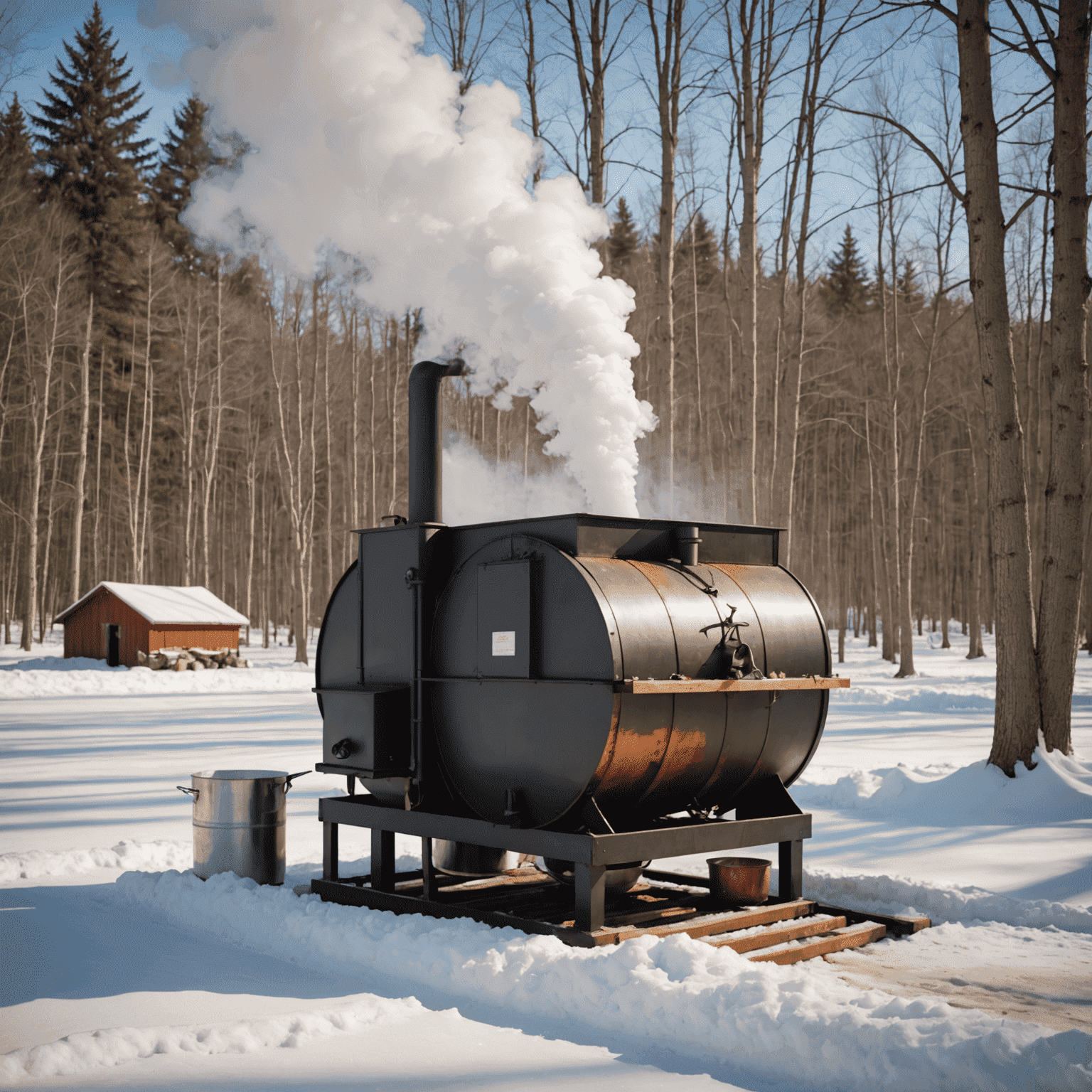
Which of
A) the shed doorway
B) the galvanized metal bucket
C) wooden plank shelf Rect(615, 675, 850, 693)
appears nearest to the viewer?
wooden plank shelf Rect(615, 675, 850, 693)

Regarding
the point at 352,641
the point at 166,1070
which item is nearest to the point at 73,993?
the point at 166,1070

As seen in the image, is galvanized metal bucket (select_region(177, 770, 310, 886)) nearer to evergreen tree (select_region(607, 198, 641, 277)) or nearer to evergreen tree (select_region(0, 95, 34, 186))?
evergreen tree (select_region(0, 95, 34, 186))

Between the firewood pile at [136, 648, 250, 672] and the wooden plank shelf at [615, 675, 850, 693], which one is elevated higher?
the wooden plank shelf at [615, 675, 850, 693]

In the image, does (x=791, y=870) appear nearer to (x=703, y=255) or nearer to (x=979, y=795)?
(x=979, y=795)

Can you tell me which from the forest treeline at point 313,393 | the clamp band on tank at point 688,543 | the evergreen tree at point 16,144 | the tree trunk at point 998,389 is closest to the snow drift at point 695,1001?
the clamp band on tank at point 688,543

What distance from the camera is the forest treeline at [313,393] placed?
98.8 ft

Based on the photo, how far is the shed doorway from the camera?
29.0 meters

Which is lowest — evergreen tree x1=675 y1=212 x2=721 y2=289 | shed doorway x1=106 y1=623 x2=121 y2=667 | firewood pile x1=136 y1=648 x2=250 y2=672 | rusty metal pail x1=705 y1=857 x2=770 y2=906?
rusty metal pail x1=705 y1=857 x2=770 y2=906

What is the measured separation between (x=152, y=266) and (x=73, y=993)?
3648 centimetres

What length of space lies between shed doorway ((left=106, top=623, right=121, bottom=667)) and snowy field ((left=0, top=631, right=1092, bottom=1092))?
1959cm

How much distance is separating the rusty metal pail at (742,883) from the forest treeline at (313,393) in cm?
1538

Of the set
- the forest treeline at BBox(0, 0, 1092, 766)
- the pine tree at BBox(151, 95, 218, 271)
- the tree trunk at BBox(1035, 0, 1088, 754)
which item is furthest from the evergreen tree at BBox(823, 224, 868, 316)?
the tree trunk at BBox(1035, 0, 1088, 754)

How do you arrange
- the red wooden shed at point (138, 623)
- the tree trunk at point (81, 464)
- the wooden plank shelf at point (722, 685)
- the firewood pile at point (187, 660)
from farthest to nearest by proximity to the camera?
1. the tree trunk at point (81, 464)
2. the red wooden shed at point (138, 623)
3. the firewood pile at point (187, 660)
4. the wooden plank shelf at point (722, 685)

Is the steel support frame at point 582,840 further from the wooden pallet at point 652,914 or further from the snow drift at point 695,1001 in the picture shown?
the snow drift at point 695,1001
